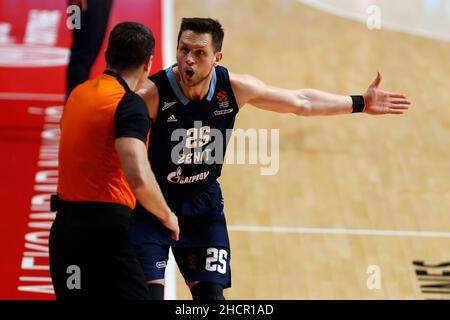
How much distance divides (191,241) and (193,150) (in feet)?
1.80

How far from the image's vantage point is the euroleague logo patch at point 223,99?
5730mm

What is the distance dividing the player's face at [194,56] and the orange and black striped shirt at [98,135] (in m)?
0.80

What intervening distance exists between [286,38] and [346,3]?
175 cm

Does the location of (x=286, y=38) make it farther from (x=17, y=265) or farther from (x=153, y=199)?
(x=153, y=199)

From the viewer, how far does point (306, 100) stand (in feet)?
19.7

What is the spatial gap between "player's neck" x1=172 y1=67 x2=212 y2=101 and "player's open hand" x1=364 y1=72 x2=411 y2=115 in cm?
108

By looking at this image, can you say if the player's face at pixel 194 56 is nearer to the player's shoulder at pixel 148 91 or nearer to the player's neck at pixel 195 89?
the player's neck at pixel 195 89

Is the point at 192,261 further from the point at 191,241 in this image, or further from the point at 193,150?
the point at 193,150

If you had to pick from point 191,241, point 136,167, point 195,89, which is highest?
point 195,89

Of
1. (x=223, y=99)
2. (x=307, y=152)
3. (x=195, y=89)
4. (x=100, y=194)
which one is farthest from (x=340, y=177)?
(x=100, y=194)

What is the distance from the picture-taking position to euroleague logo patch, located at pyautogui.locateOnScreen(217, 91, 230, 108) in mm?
5730

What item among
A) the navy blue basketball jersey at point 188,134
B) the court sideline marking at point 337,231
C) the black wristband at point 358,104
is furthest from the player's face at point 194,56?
the court sideline marking at point 337,231

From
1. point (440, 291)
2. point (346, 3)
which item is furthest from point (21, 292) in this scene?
point (346, 3)

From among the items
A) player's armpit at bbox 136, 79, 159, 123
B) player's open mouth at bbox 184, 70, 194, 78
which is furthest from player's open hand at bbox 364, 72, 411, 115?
player's armpit at bbox 136, 79, 159, 123
